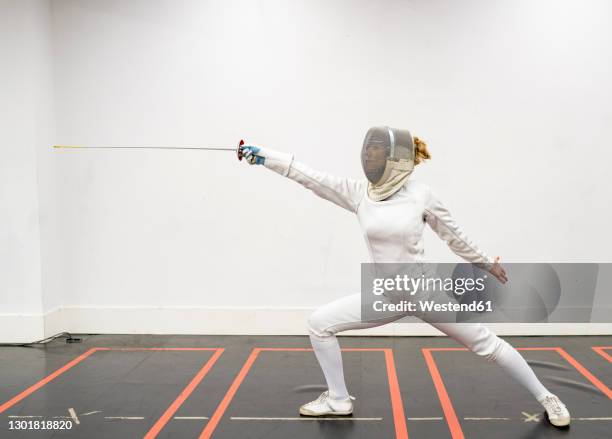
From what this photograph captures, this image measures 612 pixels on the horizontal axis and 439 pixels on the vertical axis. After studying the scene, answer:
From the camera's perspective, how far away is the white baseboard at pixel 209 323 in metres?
4.54

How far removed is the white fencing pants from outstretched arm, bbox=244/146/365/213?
1.62 feet

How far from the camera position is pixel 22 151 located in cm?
431

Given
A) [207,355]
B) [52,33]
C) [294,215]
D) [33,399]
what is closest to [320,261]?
[294,215]

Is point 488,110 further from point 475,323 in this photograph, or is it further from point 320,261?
point 475,323

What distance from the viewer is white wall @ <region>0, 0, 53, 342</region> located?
4.25m

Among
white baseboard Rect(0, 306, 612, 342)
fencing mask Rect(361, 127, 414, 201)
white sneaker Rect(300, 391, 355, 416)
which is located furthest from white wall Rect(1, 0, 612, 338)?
fencing mask Rect(361, 127, 414, 201)

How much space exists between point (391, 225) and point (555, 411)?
123 cm

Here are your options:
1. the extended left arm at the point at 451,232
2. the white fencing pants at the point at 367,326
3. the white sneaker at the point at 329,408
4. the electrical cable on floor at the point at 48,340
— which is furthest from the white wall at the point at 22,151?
the extended left arm at the point at 451,232

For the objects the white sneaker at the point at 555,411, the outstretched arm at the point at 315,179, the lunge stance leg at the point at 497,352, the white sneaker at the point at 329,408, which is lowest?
the white sneaker at the point at 329,408

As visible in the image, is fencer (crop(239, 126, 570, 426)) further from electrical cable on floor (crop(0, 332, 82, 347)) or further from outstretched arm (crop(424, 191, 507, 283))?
electrical cable on floor (crop(0, 332, 82, 347))

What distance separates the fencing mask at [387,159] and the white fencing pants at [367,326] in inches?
22.5

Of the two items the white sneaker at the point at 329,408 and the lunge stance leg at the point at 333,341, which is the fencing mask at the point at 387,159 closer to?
the lunge stance leg at the point at 333,341

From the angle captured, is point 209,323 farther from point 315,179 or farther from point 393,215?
point 393,215

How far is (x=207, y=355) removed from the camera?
13.6 feet
